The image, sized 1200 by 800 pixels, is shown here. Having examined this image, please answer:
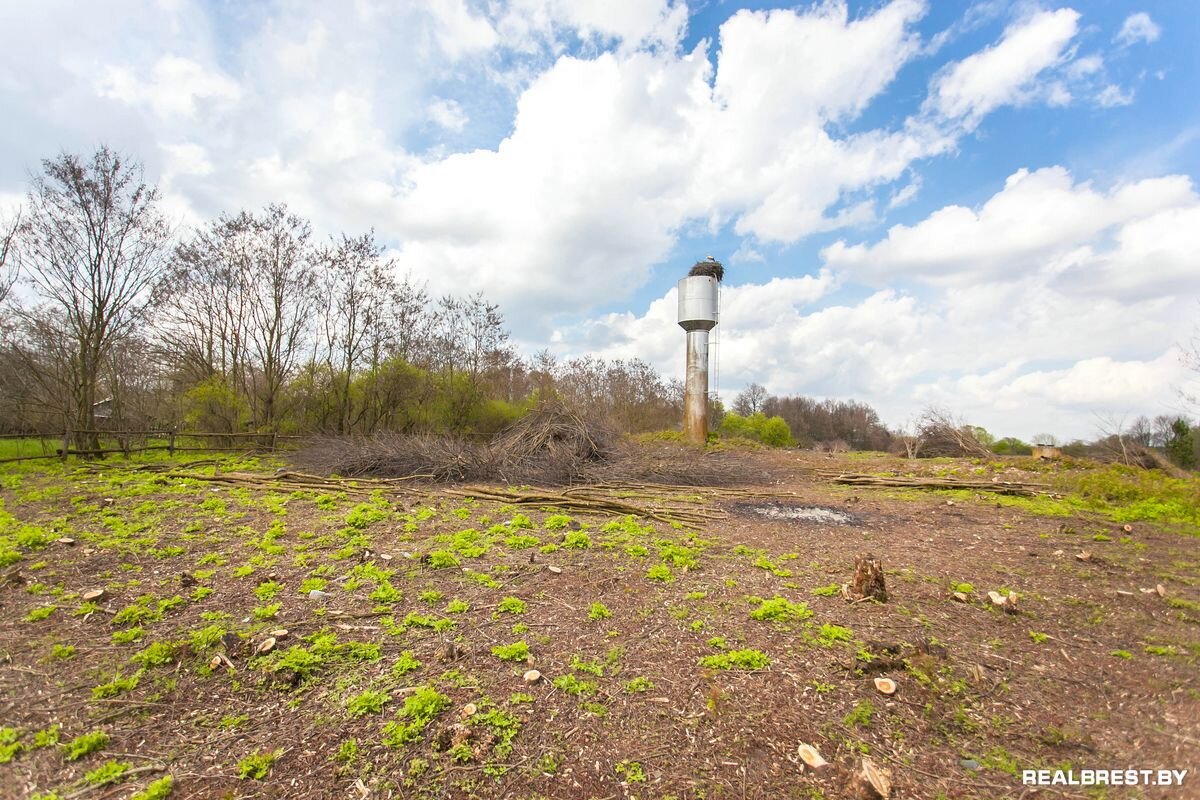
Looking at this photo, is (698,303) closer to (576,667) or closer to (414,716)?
(576,667)

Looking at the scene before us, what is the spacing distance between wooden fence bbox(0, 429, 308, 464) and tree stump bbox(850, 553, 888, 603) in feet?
58.3

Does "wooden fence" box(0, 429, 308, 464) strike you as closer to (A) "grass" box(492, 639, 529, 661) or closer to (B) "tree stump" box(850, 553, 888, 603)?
(A) "grass" box(492, 639, 529, 661)

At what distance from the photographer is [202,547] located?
5.92 metres

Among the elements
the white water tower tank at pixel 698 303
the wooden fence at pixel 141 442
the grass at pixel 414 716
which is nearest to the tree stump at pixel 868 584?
the grass at pixel 414 716

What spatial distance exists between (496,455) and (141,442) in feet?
42.6

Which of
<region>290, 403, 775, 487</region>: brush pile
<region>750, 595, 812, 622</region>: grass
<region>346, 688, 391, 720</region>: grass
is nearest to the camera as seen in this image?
<region>346, 688, 391, 720</region>: grass

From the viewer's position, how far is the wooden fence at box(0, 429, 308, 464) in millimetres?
13883

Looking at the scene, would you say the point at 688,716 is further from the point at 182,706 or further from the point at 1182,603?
the point at 1182,603

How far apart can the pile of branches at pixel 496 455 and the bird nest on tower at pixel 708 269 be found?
911cm

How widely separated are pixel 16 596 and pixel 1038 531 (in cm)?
1162

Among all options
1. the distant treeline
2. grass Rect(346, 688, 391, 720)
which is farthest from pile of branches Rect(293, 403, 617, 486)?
the distant treeline

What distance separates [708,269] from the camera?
2075 centimetres

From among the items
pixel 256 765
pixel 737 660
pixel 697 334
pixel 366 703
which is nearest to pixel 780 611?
pixel 737 660

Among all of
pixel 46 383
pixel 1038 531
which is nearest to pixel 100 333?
pixel 46 383
